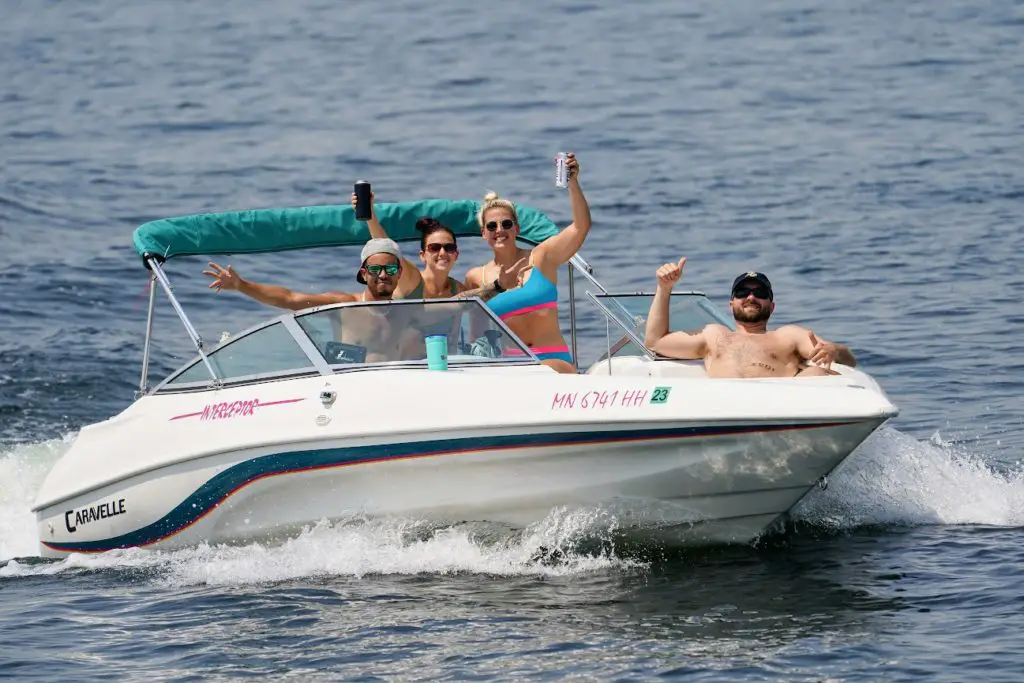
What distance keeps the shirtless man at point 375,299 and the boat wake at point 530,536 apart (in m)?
0.95

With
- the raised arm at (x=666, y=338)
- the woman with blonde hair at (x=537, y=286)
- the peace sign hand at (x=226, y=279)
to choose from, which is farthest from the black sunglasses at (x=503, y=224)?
the peace sign hand at (x=226, y=279)

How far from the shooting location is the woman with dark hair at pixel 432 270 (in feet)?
32.1

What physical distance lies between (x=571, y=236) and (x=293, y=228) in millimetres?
2105

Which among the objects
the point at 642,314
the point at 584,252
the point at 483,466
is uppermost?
the point at 584,252

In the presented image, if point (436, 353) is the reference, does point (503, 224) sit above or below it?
above

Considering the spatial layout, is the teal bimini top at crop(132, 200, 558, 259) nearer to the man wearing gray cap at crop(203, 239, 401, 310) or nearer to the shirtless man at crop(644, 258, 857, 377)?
the man wearing gray cap at crop(203, 239, 401, 310)

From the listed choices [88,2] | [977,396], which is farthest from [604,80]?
[977,396]

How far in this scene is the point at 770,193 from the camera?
74.4 ft

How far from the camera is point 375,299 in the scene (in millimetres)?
9484

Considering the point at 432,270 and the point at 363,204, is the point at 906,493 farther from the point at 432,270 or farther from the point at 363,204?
the point at 363,204

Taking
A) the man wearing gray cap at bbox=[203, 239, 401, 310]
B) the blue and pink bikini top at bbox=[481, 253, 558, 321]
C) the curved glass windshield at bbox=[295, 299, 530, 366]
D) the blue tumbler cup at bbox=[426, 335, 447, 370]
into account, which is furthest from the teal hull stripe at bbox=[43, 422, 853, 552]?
the blue and pink bikini top at bbox=[481, 253, 558, 321]

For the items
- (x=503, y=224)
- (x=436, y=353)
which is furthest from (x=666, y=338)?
(x=436, y=353)

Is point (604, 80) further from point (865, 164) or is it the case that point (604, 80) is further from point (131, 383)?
point (131, 383)

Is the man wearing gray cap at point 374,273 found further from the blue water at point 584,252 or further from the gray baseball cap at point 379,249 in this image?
the blue water at point 584,252
